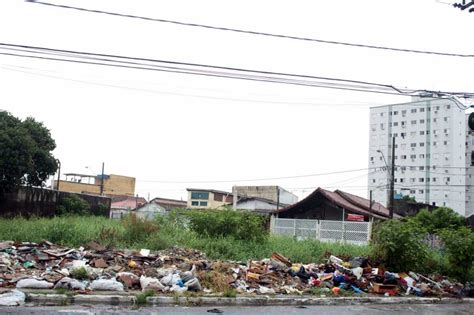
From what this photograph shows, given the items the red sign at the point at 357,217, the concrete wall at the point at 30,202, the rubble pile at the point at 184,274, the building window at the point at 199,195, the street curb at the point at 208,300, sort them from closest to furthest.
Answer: the street curb at the point at 208,300 < the rubble pile at the point at 184,274 < the concrete wall at the point at 30,202 < the red sign at the point at 357,217 < the building window at the point at 199,195

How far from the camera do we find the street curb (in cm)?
959

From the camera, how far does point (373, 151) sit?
378 ft

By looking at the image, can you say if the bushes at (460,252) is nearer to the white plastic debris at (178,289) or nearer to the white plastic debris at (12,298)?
the white plastic debris at (178,289)

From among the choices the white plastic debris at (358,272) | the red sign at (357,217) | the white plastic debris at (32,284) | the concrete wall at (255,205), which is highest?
the concrete wall at (255,205)

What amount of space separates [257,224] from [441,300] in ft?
24.0

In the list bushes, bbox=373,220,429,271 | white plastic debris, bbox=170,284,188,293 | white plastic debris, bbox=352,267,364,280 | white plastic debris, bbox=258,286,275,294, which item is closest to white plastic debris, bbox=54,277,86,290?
white plastic debris, bbox=170,284,188,293

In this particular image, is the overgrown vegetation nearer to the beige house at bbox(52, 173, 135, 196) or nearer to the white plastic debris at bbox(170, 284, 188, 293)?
the white plastic debris at bbox(170, 284, 188, 293)

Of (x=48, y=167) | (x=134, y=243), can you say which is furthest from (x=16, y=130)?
(x=134, y=243)

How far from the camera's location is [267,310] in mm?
10453

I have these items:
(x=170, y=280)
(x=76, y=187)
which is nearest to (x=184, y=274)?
(x=170, y=280)

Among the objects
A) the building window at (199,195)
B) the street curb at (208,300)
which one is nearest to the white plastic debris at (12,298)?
the street curb at (208,300)

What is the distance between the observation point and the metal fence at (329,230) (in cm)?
2794

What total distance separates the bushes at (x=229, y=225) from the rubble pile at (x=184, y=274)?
299cm

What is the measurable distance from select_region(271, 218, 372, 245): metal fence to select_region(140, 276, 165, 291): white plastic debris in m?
16.0
